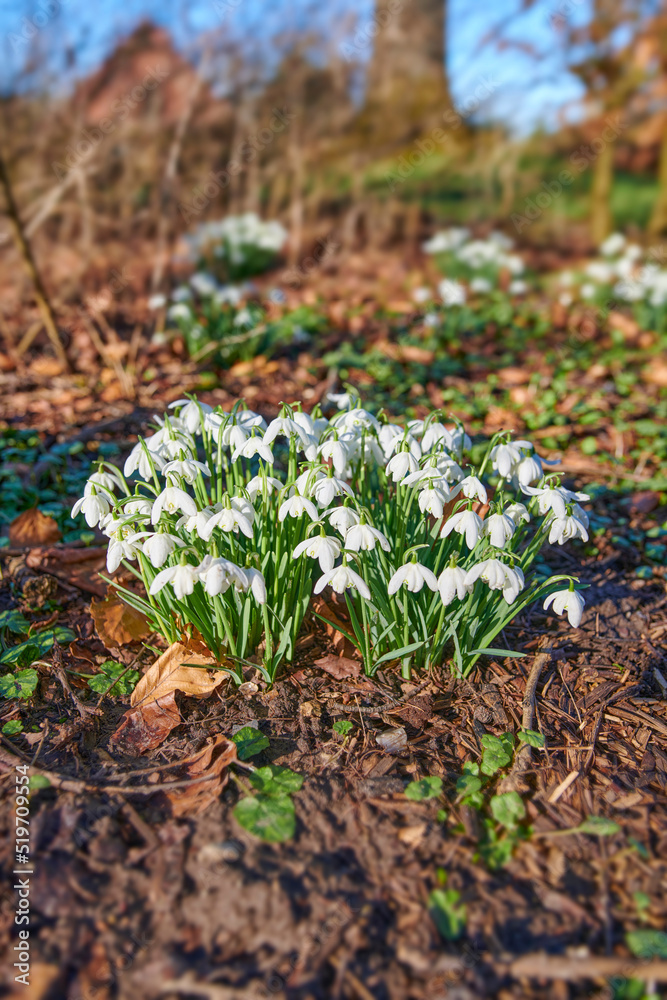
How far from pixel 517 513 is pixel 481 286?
477cm

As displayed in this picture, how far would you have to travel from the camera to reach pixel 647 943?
1.37m

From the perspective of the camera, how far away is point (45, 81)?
5801 mm

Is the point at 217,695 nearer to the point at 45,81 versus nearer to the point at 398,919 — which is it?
the point at 398,919

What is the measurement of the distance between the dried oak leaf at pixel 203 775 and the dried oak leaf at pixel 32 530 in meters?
1.37

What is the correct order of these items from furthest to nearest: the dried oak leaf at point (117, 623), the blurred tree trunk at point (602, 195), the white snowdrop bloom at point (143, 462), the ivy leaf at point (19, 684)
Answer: the blurred tree trunk at point (602, 195), the dried oak leaf at point (117, 623), the ivy leaf at point (19, 684), the white snowdrop bloom at point (143, 462)

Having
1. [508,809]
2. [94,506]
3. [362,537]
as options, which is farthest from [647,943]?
[94,506]

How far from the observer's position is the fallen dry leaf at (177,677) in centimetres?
202

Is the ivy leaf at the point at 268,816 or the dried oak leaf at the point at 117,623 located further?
the dried oak leaf at the point at 117,623

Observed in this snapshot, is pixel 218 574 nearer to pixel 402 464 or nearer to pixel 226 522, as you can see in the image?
pixel 226 522

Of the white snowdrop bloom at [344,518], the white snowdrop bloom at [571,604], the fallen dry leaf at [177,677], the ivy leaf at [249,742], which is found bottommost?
the ivy leaf at [249,742]

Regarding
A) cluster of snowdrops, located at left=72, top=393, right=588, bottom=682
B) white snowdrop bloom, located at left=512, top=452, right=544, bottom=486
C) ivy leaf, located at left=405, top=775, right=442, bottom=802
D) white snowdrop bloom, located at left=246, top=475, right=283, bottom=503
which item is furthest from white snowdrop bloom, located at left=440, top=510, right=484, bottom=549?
ivy leaf, located at left=405, top=775, right=442, bottom=802

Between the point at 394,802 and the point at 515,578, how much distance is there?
68cm

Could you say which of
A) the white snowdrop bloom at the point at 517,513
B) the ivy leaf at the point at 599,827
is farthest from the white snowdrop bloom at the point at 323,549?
the ivy leaf at the point at 599,827

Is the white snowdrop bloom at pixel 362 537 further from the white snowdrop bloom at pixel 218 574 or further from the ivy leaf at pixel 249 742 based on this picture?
the ivy leaf at pixel 249 742
